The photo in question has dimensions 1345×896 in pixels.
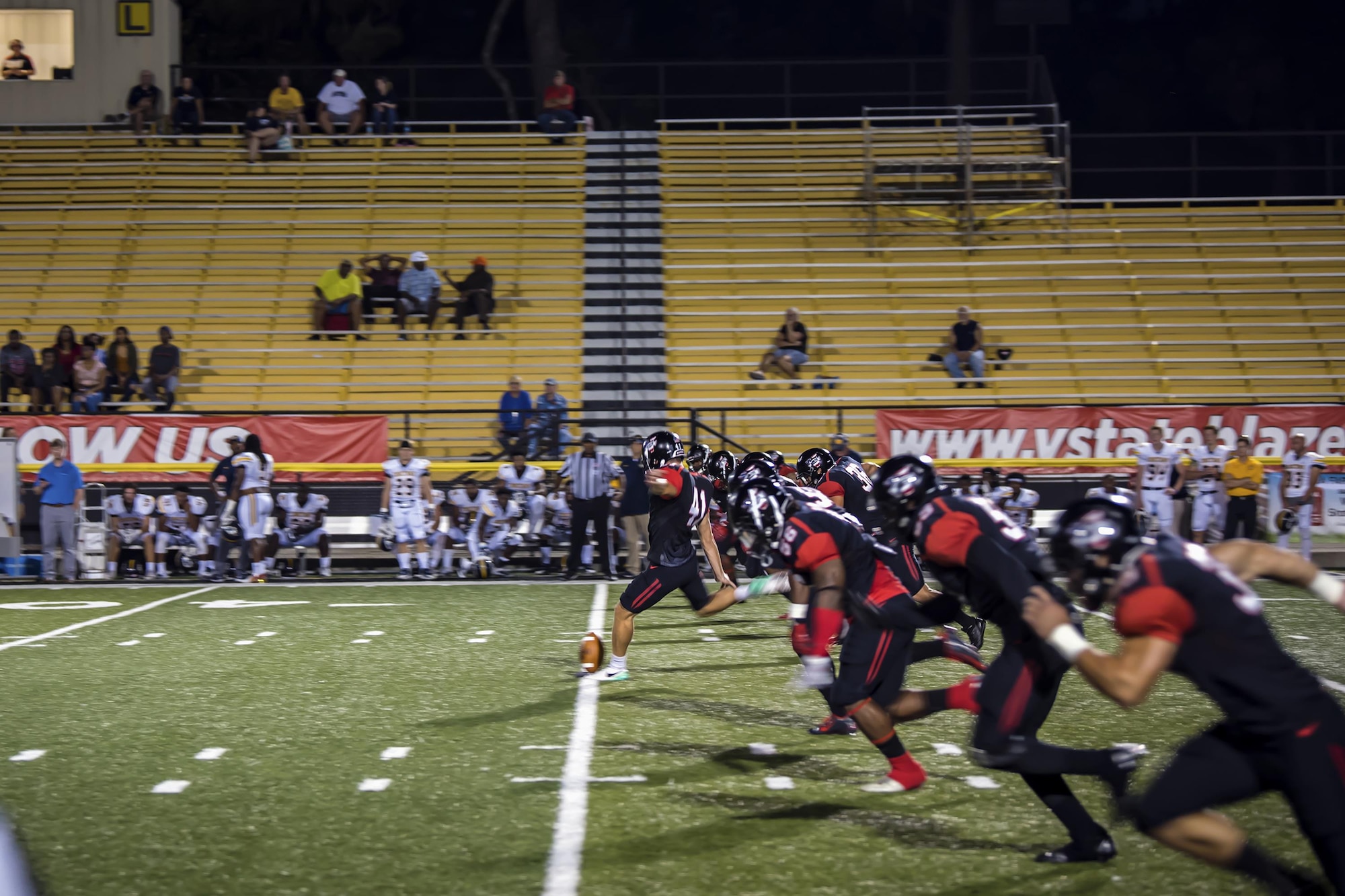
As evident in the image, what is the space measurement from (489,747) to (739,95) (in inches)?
771

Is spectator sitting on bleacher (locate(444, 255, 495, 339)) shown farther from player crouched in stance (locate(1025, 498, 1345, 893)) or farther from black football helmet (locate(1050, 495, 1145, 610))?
player crouched in stance (locate(1025, 498, 1345, 893))

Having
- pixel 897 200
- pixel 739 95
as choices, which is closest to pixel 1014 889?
pixel 897 200

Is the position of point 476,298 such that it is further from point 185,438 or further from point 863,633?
point 863,633

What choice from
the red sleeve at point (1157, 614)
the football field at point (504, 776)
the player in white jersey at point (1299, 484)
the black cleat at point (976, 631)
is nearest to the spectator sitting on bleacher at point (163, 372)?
the football field at point (504, 776)

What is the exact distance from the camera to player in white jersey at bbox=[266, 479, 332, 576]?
15352mm

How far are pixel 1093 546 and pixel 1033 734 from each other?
47.5 inches

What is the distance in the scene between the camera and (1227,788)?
3.86m

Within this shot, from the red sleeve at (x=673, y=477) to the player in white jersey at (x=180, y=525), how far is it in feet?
28.0

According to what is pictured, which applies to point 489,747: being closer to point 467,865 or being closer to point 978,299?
point 467,865

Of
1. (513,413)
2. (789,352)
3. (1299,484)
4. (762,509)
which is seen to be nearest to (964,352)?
(789,352)

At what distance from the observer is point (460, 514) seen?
1556cm

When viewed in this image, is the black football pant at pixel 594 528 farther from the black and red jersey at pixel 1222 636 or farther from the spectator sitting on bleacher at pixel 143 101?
the spectator sitting on bleacher at pixel 143 101

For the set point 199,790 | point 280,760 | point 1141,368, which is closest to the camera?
point 199,790

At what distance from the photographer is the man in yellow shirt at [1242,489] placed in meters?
15.2
